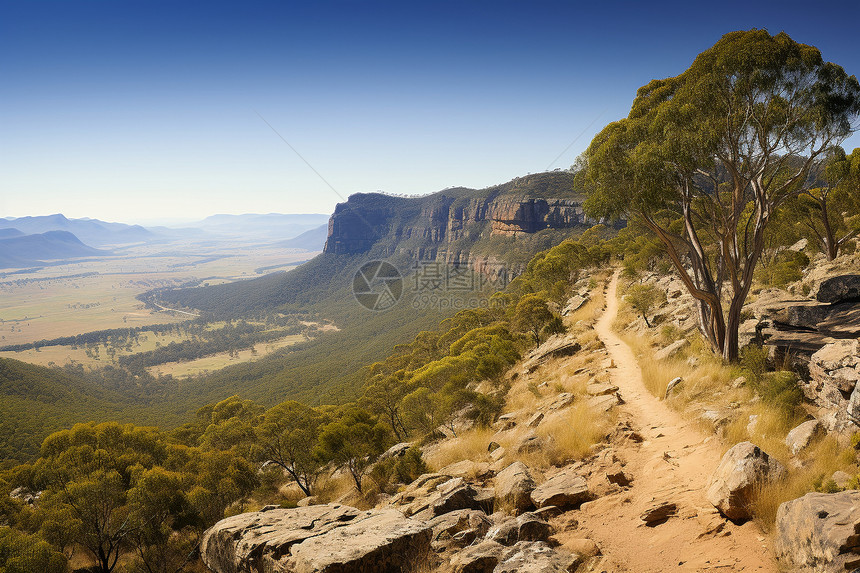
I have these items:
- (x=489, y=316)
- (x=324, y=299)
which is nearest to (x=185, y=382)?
(x=324, y=299)

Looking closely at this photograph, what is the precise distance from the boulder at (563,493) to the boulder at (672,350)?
8.68 m

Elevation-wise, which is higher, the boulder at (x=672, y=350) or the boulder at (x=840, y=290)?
the boulder at (x=840, y=290)

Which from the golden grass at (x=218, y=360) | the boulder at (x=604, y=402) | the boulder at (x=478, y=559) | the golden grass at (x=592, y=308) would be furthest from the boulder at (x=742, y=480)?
the golden grass at (x=218, y=360)

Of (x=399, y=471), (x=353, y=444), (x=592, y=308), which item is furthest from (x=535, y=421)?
(x=592, y=308)

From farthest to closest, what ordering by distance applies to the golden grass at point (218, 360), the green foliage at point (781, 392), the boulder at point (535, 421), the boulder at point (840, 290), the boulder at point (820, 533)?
the golden grass at point (218, 360), the boulder at point (535, 421), the boulder at point (840, 290), the green foliage at point (781, 392), the boulder at point (820, 533)

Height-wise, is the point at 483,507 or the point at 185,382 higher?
the point at 483,507

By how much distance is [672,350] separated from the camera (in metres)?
14.8

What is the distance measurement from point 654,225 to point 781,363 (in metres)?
4.92

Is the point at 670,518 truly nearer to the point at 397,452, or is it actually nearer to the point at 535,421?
the point at 535,421

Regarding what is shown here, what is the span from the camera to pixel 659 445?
934cm

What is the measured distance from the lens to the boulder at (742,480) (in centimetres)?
573

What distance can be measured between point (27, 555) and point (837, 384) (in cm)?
2248

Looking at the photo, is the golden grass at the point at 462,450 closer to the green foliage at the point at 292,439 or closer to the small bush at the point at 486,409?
the small bush at the point at 486,409

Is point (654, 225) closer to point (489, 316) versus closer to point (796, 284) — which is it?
point (796, 284)
